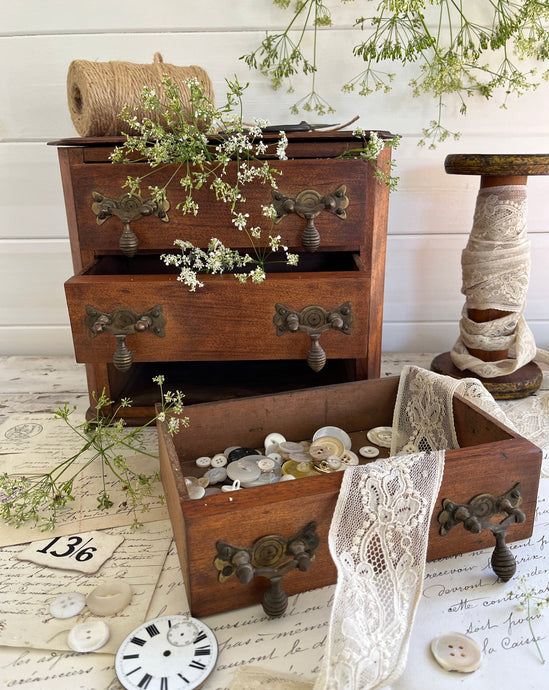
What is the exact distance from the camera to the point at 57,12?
49.6 inches

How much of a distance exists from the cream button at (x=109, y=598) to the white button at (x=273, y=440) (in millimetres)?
296

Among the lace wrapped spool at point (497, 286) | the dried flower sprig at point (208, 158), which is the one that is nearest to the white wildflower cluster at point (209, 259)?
the dried flower sprig at point (208, 158)

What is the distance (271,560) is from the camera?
650 millimetres

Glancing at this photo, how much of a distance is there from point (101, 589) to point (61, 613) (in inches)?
1.9

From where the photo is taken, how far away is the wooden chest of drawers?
2.90ft

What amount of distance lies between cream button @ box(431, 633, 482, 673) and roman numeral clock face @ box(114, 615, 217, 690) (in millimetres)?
224

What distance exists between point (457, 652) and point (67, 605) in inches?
16.5

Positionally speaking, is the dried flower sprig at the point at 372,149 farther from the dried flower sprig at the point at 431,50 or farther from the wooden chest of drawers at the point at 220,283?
the dried flower sprig at the point at 431,50

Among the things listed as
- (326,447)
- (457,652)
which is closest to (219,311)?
(326,447)

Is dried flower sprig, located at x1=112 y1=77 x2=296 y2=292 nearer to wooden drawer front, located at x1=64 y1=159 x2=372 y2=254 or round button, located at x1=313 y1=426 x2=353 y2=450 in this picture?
wooden drawer front, located at x1=64 y1=159 x2=372 y2=254

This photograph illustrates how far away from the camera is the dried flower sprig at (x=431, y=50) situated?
3.98 ft

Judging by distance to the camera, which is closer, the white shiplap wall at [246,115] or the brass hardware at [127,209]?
the brass hardware at [127,209]

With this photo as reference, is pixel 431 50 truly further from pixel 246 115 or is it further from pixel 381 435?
pixel 381 435

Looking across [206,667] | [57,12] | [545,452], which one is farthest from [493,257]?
[57,12]
